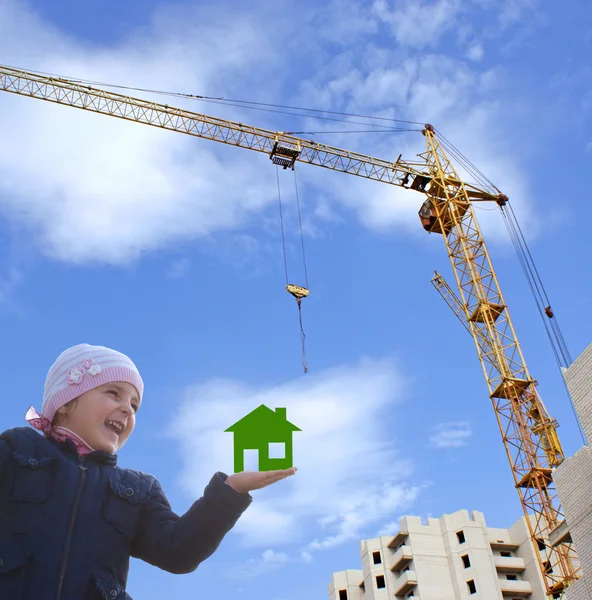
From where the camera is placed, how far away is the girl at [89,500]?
13.2 ft

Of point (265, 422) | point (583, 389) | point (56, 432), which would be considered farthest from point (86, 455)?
point (583, 389)

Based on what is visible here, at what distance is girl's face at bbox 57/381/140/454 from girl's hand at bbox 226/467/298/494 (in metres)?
0.83

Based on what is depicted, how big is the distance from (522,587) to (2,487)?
4723 centimetres

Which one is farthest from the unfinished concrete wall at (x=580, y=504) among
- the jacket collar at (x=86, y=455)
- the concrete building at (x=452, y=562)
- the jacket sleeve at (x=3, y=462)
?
the concrete building at (x=452, y=562)

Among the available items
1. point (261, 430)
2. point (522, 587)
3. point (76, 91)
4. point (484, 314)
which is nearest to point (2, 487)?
point (261, 430)

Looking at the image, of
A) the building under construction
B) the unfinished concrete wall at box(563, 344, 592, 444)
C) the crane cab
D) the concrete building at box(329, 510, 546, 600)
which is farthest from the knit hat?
A: the concrete building at box(329, 510, 546, 600)

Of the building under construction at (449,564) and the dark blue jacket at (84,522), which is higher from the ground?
the building under construction at (449,564)

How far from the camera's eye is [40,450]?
14.6 ft

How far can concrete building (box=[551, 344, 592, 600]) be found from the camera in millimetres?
17172

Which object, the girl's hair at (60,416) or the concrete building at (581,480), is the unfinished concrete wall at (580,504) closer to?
the concrete building at (581,480)

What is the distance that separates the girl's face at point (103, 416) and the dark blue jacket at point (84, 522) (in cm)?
10

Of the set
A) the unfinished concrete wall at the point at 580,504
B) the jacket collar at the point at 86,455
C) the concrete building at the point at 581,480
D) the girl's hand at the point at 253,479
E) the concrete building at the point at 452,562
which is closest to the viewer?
the girl's hand at the point at 253,479

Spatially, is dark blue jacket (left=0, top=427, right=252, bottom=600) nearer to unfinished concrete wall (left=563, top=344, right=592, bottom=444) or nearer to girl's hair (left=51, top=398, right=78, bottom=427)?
girl's hair (left=51, top=398, right=78, bottom=427)

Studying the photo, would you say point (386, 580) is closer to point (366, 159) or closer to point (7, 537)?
point (366, 159)
